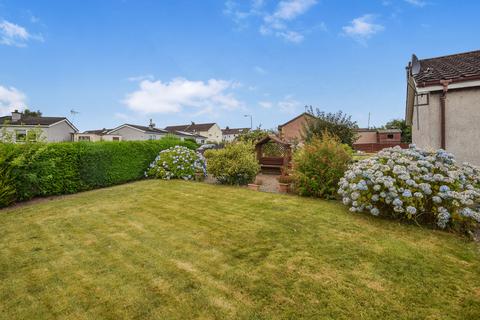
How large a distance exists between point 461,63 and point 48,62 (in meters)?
21.4

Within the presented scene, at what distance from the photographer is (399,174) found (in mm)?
5047

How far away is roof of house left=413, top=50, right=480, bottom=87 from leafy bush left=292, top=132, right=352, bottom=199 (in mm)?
3963

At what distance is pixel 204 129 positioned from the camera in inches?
2489

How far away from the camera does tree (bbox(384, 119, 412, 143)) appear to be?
123 feet

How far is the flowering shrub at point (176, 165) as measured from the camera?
456 inches

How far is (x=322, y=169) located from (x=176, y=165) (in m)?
7.10

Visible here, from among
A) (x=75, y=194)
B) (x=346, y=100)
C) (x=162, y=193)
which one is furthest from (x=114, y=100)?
(x=346, y=100)

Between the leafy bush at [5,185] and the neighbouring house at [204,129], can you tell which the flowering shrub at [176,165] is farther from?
the neighbouring house at [204,129]

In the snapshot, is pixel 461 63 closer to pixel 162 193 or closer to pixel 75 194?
pixel 162 193

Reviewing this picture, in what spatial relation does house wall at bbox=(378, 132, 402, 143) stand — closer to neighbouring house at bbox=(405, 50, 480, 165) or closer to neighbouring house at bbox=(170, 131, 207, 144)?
neighbouring house at bbox=(405, 50, 480, 165)

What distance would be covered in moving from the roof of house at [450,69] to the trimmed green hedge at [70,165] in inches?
492

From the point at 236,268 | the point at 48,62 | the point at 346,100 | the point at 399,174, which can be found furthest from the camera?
the point at 346,100

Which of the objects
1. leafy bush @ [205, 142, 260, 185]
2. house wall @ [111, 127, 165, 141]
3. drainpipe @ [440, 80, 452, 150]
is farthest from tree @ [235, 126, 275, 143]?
house wall @ [111, 127, 165, 141]

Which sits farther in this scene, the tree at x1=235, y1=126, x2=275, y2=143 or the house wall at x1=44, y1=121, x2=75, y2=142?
the house wall at x1=44, y1=121, x2=75, y2=142
